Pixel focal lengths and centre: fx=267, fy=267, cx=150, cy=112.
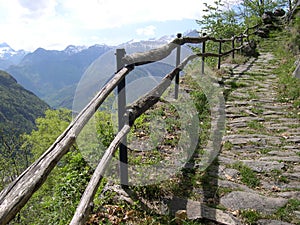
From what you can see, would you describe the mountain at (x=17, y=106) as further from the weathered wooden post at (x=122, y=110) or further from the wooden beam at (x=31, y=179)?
the wooden beam at (x=31, y=179)

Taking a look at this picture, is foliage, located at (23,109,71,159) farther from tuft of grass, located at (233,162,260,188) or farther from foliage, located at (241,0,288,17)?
tuft of grass, located at (233,162,260,188)

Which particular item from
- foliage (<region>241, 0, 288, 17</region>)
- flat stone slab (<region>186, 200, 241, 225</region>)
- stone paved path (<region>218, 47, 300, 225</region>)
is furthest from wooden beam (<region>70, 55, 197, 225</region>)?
foliage (<region>241, 0, 288, 17</region>)

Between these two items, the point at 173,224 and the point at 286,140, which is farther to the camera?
the point at 286,140

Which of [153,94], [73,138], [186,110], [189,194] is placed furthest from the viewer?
[186,110]

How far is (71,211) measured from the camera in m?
3.29

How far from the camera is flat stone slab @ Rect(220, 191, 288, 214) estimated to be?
9.65 ft

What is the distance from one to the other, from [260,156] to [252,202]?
126cm

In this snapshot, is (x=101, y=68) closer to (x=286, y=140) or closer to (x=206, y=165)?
(x=206, y=165)

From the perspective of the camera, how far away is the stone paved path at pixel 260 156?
121 inches

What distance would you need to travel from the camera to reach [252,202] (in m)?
3.04

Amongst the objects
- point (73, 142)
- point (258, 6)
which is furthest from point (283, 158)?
point (258, 6)

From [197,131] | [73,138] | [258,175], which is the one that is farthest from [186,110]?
[73,138]

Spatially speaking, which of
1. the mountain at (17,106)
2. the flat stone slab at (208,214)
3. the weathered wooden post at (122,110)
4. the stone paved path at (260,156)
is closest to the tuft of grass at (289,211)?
the stone paved path at (260,156)

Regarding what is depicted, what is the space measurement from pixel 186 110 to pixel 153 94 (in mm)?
2056
